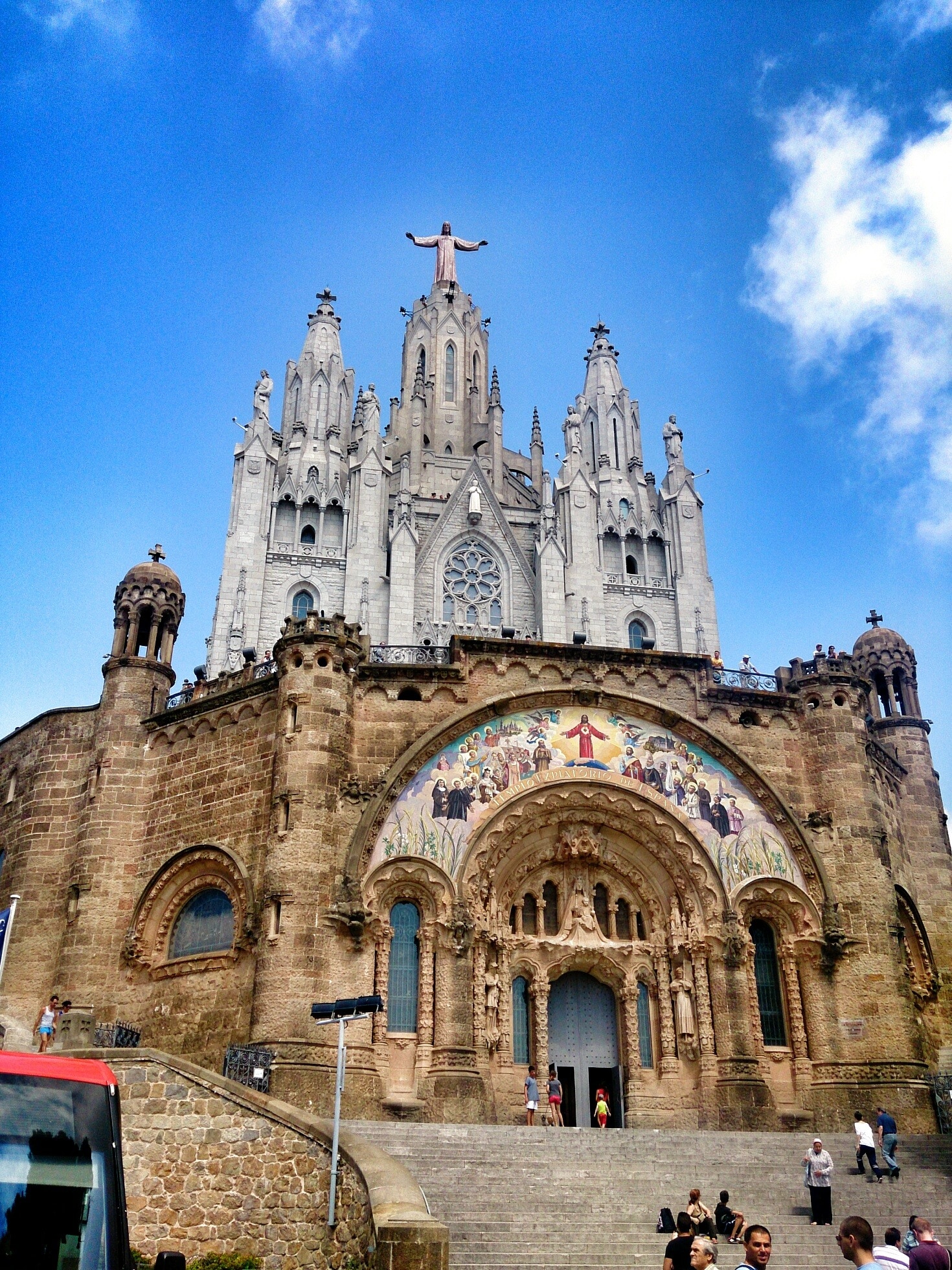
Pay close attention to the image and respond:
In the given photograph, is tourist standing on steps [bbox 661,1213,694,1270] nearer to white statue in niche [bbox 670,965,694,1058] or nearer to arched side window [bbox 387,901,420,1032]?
arched side window [bbox 387,901,420,1032]

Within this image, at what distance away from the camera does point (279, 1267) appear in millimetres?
14672

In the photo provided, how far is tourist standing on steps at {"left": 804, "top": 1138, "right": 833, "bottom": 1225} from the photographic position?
1588cm

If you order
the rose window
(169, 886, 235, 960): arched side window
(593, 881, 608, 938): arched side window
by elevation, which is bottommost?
(169, 886, 235, 960): arched side window

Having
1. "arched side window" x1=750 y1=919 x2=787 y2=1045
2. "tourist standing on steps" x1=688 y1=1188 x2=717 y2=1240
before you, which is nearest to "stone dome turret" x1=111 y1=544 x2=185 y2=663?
"arched side window" x1=750 y1=919 x2=787 y2=1045

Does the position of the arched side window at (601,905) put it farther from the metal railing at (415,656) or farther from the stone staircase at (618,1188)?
the metal railing at (415,656)

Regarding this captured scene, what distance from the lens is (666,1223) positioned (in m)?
15.0

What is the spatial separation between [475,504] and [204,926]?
3172 cm

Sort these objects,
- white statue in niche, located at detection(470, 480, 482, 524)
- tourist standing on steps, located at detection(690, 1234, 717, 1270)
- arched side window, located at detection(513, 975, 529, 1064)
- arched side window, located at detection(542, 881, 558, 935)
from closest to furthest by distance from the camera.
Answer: tourist standing on steps, located at detection(690, 1234, 717, 1270), arched side window, located at detection(513, 975, 529, 1064), arched side window, located at detection(542, 881, 558, 935), white statue in niche, located at detection(470, 480, 482, 524)

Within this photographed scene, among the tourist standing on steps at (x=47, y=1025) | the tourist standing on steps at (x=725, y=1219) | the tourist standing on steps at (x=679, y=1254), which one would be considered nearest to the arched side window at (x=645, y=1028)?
the tourist standing on steps at (x=725, y=1219)

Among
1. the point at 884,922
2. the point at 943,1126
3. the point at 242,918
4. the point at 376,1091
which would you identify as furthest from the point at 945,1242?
the point at 242,918

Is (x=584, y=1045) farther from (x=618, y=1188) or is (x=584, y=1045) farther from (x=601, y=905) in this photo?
(x=618, y=1188)

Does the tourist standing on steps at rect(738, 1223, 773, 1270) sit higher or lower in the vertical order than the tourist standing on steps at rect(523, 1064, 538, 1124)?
lower

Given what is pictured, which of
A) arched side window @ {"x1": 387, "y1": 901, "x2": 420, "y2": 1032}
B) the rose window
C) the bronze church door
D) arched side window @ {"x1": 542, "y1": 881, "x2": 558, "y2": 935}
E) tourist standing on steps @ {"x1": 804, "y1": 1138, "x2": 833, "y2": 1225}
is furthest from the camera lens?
the rose window

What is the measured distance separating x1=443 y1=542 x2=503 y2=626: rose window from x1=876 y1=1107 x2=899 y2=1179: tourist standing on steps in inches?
1259
